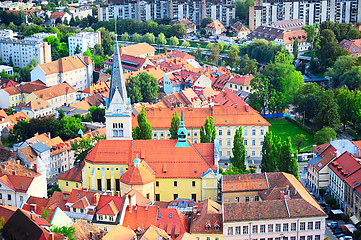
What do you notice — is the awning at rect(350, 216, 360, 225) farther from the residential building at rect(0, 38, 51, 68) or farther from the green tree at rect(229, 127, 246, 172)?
the residential building at rect(0, 38, 51, 68)

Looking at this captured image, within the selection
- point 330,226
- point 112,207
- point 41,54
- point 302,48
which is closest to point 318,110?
point 330,226

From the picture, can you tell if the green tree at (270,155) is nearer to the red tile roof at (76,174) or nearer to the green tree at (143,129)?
the green tree at (143,129)

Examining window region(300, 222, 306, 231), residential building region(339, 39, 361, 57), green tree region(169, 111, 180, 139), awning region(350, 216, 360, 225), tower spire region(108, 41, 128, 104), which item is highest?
tower spire region(108, 41, 128, 104)

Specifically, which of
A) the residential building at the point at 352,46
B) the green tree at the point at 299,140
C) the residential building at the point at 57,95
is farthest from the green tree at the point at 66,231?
the residential building at the point at 352,46

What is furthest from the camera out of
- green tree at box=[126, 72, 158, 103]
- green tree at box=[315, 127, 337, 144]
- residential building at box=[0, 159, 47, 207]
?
green tree at box=[126, 72, 158, 103]

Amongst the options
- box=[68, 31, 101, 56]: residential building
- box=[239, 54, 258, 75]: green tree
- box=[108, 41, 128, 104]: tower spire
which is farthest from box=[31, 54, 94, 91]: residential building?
box=[108, 41, 128, 104]: tower spire

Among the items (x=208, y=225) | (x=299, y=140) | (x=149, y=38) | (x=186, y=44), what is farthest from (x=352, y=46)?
(x=208, y=225)

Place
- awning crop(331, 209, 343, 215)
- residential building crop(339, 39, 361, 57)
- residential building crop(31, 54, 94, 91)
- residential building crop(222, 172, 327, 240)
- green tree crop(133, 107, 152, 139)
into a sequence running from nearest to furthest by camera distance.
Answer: residential building crop(222, 172, 327, 240) < awning crop(331, 209, 343, 215) < green tree crop(133, 107, 152, 139) < residential building crop(31, 54, 94, 91) < residential building crop(339, 39, 361, 57)
